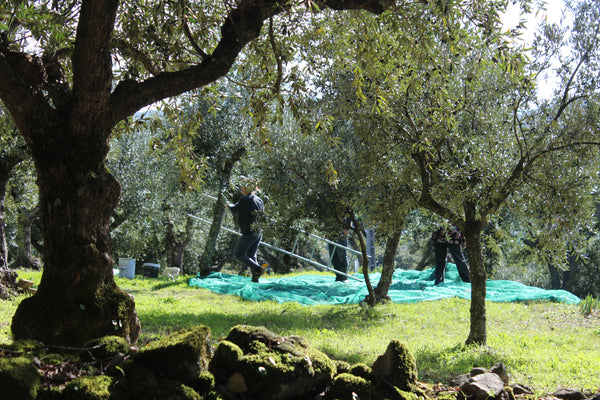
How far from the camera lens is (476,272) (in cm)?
815

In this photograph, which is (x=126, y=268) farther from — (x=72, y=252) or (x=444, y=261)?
(x=72, y=252)

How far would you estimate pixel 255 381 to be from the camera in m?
3.60

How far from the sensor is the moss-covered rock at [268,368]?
3600 millimetres

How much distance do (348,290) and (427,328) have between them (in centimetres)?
535

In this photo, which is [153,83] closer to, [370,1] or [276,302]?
[370,1]

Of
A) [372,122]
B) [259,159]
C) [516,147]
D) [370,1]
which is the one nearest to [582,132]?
[516,147]

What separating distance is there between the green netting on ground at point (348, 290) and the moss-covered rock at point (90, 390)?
372 inches

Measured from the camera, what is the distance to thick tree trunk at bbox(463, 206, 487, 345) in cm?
803

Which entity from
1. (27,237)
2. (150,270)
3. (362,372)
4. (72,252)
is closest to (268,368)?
(362,372)

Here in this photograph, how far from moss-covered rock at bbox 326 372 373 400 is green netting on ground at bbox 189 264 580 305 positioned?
29.0ft

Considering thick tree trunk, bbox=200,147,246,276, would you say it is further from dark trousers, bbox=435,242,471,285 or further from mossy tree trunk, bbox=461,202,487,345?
mossy tree trunk, bbox=461,202,487,345

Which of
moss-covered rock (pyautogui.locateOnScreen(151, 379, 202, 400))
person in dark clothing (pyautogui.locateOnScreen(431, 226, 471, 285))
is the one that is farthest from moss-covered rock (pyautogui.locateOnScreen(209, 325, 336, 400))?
person in dark clothing (pyautogui.locateOnScreen(431, 226, 471, 285))

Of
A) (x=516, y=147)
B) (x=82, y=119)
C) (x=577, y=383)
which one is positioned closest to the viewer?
(x=82, y=119)

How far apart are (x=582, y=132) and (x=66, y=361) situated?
6.81 meters
